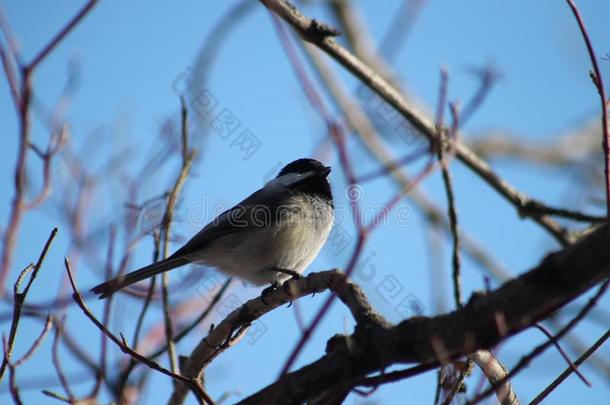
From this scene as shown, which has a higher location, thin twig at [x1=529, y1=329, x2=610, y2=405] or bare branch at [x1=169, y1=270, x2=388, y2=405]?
bare branch at [x1=169, y1=270, x2=388, y2=405]

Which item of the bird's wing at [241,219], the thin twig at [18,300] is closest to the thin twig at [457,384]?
the thin twig at [18,300]

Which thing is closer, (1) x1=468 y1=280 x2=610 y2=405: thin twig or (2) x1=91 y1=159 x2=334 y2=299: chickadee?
(1) x1=468 y1=280 x2=610 y2=405: thin twig

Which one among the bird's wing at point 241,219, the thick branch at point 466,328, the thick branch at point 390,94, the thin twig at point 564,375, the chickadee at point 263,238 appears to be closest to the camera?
the thick branch at point 466,328

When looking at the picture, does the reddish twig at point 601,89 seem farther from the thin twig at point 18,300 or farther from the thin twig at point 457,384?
the thin twig at point 18,300

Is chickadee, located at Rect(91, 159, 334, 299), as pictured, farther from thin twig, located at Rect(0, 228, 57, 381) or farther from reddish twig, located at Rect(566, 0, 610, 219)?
reddish twig, located at Rect(566, 0, 610, 219)

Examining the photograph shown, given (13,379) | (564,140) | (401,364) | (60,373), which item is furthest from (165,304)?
(564,140)

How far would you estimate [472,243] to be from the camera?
20.8ft

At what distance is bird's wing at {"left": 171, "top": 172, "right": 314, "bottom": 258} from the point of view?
15.3 feet

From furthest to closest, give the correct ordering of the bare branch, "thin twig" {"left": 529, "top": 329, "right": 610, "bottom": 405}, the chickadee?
the chickadee < the bare branch < "thin twig" {"left": 529, "top": 329, "right": 610, "bottom": 405}

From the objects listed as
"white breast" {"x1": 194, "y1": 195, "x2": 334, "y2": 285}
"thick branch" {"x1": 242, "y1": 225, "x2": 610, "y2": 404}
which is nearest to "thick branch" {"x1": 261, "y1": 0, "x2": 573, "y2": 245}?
"white breast" {"x1": 194, "y1": 195, "x2": 334, "y2": 285}

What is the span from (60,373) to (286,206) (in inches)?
89.0

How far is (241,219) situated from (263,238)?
0.31 metres

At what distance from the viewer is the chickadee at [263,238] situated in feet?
14.9

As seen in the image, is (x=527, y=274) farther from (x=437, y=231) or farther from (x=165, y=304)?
(x=437, y=231)
